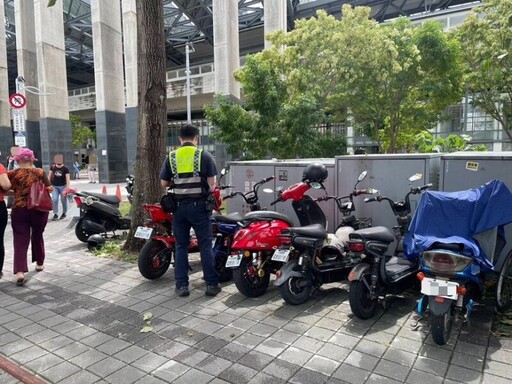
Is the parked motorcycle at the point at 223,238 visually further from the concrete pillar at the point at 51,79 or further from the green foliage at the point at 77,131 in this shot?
the green foliage at the point at 77,131

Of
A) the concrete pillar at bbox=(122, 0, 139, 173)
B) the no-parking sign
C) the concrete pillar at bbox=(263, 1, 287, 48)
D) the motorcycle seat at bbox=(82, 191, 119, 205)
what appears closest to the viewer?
the motorcycle seat at bbox=(82, 191, 119, 205)

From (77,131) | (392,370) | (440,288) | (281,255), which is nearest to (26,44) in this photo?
(77,131)

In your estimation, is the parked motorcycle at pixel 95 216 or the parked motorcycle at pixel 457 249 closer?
the parked motorcycle at pixel 457 249

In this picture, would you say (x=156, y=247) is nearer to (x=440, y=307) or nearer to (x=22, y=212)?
(x=22, y=212)

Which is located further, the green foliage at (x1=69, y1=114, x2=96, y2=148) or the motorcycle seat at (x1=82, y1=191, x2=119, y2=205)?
the green foliage at (x1=69, y1=114, x2=96, y2=148)

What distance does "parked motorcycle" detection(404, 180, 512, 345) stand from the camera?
123 inches

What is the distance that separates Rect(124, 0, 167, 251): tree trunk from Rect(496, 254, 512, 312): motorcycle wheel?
15.8 feet

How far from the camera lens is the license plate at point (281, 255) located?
4.01 meters

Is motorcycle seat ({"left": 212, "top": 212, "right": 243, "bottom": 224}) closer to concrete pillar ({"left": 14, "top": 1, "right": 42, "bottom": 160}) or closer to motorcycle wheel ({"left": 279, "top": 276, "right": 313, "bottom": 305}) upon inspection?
motorcycle wheel ({"left": 279, "top": 276, "right": 313, "bottom": 305})

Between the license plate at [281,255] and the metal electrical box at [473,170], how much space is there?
2.03 m

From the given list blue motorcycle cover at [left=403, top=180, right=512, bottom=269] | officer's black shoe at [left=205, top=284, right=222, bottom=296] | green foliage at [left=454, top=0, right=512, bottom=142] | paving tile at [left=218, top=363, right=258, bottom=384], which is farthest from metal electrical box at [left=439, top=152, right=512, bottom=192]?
green foliage at [left=454, top=0, right=512, bottom=142]

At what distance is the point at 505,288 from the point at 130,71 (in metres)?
22.4

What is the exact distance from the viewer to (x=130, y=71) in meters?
22.6

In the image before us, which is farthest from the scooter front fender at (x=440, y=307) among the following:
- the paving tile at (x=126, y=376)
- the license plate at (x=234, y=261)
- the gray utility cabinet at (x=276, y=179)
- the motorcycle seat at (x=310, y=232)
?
the gray utility cabinet at (x=276, y=179)
